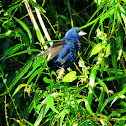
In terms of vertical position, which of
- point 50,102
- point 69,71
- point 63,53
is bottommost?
point 69,71

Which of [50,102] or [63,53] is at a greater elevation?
[50,102]

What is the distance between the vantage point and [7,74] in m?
2.92

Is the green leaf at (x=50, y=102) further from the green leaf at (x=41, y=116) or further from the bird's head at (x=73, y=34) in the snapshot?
the bird's head at (x=73, y=34)

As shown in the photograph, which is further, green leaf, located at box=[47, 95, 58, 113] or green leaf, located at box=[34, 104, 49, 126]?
green leaf, located at box=[34, 104, 49, 126]

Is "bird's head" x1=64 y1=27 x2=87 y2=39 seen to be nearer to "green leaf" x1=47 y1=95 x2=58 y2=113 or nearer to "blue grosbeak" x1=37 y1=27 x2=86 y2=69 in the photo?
"blue grosbeak" x1=37 y1=27 x2=86 y2=69

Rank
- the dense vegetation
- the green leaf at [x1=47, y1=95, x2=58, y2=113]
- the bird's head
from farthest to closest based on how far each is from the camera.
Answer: the bird's head
the dense vegetation
the green leaf at [x1=47, y1=95, x2=58, y2=113]

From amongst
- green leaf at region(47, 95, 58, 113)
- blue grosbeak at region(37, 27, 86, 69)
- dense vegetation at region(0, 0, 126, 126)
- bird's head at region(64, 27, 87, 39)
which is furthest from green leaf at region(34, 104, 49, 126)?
bird's head at region(64, 27, 87, 39)

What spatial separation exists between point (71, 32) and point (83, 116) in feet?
4.10

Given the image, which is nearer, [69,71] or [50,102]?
[50,102]

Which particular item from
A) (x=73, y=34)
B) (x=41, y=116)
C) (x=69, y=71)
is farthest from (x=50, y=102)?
(x=73, y=34)

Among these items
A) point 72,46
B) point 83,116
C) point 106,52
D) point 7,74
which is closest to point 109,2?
point 106,52

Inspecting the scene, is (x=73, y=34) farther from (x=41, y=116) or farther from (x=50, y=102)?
(x=50, y=102)

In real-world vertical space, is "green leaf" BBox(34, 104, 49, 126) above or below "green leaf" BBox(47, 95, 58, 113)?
below

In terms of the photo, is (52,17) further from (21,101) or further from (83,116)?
(83,116)
